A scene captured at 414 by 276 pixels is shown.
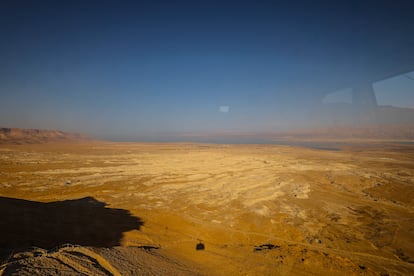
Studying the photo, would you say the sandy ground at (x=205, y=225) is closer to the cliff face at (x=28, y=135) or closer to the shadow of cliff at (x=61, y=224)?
the shadow of cliff at (x=61, y=224)

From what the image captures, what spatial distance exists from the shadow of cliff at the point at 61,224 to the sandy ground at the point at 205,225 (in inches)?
1.2

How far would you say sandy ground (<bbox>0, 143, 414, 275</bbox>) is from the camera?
4223 mm

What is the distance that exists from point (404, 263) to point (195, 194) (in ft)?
26.7

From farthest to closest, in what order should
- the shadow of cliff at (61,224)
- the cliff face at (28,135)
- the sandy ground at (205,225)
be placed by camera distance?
1. the cliff face at (28,135)
2. the shadow of cliff at (61,224)
3. the sandy ground at (205,225)

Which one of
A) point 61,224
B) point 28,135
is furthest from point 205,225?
point 28,135

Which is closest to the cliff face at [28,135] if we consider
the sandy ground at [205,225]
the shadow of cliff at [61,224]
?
the sandy ground at [205,225]

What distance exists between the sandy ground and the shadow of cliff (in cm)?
3

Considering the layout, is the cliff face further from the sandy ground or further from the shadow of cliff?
the shadow of cliff

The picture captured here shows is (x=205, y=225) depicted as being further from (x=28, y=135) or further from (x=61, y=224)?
(x=28, y=135)

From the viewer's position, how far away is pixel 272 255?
16.6 feet

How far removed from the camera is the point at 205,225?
7.28 metres

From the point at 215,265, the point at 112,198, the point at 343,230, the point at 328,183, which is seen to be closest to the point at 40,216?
the point at 112,198

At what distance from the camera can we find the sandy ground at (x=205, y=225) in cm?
422

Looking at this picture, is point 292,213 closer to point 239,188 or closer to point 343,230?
point 343,230
